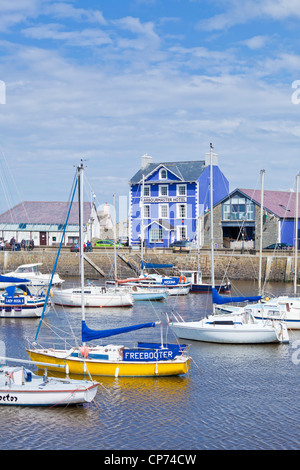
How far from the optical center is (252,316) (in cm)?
3184

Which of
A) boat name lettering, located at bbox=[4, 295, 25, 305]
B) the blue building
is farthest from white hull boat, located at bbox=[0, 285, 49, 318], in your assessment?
the blue building

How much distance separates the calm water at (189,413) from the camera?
60.4ft

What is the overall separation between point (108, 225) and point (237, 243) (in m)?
25.5

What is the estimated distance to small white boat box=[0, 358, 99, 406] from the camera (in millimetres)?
20609

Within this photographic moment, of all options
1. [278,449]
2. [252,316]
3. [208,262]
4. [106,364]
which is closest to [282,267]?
[208,262]

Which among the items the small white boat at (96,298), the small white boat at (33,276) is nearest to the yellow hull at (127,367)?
the small white boat at (96,298)

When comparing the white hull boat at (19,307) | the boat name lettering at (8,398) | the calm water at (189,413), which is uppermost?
the white hull boat at (19,307)

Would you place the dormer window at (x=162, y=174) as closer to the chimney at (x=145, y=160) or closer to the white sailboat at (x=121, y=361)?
the chimney at (x=145, y=160)

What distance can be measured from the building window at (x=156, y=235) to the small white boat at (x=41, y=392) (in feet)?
167

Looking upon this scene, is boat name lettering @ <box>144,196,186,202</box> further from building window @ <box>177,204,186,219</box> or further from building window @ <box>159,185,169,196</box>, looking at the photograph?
building window @ <box>177,204,186,219</box>

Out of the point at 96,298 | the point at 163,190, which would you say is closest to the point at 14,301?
the point at 96,298

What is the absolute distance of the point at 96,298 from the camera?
1705 inches

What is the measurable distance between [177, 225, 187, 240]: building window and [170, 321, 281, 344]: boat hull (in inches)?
1576
